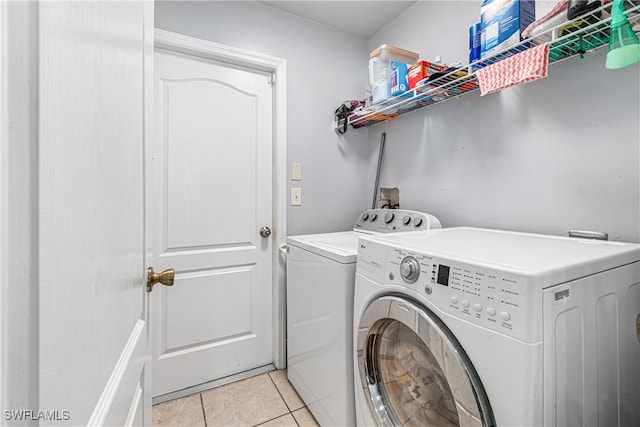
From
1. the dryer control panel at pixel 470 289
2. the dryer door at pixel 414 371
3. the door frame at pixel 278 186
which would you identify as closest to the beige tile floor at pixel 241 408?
the door frame at pixel 278 186

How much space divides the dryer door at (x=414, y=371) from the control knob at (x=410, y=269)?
0.08m

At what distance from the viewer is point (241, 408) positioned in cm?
162

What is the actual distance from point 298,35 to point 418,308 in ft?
6.69

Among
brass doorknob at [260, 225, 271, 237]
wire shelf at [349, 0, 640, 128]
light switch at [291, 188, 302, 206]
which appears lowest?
brass doorknob at [260, 225, 271, 237]

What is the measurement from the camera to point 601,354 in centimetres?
79

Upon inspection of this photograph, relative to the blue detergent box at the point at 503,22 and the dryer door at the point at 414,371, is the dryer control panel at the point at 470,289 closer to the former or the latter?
the dryer door at the point at 414,371

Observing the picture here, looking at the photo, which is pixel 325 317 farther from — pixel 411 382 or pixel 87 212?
pixel 87 212

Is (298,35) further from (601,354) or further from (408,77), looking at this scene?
(601,354)

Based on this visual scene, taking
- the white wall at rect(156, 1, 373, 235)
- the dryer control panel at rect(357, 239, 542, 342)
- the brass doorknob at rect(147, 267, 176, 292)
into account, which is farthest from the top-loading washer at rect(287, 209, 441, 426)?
the brass doorknob at rect(147, 267, 176, 292)

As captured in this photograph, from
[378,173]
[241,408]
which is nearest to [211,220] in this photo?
[241,408]

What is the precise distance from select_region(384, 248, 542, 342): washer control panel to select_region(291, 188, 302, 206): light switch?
1.22 meters

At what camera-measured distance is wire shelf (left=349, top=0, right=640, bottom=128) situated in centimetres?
92

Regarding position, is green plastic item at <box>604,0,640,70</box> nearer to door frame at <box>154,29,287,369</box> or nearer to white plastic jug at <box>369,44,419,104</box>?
white plastic jug at <box>369,44,419,104</box>

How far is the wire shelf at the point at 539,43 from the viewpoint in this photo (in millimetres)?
922
